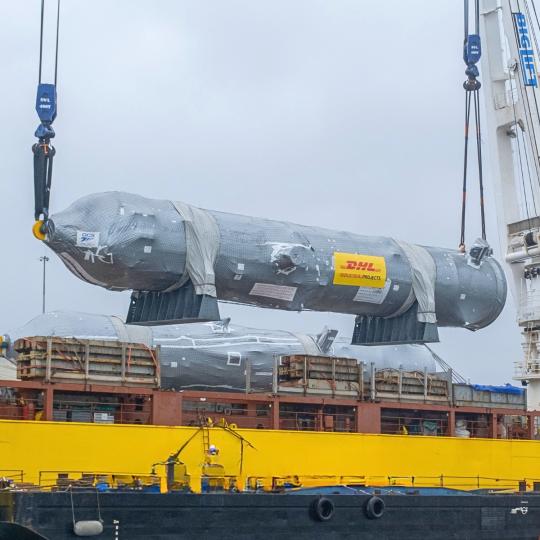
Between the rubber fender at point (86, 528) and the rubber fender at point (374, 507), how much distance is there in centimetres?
813

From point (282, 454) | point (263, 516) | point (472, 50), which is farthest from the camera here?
point (472, 50)

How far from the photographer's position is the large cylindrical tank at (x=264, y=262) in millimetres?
32688

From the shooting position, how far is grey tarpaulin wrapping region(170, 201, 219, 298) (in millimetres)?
33844

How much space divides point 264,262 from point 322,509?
8.21 m

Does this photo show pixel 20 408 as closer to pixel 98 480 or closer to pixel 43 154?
pixel 98 480

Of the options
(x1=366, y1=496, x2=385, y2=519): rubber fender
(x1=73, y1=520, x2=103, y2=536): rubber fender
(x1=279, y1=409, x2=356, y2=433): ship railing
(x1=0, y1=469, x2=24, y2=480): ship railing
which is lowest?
(x1=73, y1=520, x2=103, y2=536): rubber fender

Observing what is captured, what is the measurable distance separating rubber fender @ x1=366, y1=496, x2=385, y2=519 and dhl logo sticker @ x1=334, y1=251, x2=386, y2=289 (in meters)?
7.88

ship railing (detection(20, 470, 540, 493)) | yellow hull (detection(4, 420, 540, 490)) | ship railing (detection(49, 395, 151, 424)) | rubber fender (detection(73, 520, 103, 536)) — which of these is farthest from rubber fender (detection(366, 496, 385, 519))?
rubber fender (detection(73, 520, 103, 536))

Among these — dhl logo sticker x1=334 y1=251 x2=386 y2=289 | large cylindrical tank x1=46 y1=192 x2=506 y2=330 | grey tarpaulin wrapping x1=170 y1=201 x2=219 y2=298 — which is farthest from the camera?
dhl logo sticker x1=334 y1=251 x2=386 y2=289

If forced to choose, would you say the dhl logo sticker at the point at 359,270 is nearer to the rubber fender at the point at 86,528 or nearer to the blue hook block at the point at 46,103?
the blue hook block at the point at 46,103

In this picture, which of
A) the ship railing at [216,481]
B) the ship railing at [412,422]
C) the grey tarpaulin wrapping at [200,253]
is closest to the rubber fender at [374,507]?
the ship railing at [216,481]

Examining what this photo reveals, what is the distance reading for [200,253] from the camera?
1335 inches

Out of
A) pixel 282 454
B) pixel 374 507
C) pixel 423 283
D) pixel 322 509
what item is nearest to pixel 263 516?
pixel 322 509

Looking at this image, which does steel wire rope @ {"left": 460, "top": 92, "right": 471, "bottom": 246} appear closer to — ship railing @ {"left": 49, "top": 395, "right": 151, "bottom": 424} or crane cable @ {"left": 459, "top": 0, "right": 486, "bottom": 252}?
crane cable @ {"left": 459, "top": 0, "right": 486, "bottom": 252}
